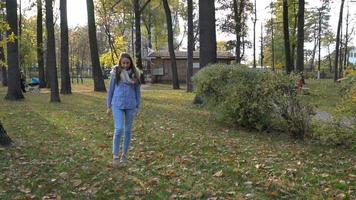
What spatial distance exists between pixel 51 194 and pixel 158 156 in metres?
2.42

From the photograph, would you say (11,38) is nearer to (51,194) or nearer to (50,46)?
(51,194)

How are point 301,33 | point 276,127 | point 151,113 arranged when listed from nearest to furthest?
point 276,127, point 151,113, point 301,33

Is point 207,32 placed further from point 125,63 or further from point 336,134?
point 125,63

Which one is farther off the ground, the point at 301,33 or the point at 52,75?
the point at 301,33

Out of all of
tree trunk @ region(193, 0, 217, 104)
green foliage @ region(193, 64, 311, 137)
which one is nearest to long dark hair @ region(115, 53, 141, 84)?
green foliage @ region(193, 64, 311, 137)

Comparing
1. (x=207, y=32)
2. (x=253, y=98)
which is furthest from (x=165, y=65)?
(x=253, y=98)

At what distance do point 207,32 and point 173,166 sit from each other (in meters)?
10.5

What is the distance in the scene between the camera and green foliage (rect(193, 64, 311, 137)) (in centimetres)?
957

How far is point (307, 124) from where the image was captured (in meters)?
9.71

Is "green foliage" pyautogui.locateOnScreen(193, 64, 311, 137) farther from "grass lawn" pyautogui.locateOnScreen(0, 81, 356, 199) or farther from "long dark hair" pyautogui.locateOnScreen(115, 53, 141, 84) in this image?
"long dark hair" pyautogui.locateOnScreen(115, 53, 141, 84)

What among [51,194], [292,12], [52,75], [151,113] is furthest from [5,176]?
[292,12]

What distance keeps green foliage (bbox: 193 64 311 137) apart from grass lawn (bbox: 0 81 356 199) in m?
0.37

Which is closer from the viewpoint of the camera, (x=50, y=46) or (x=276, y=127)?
(x=276, y=127)

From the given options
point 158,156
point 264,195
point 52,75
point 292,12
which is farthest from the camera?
point 292,12
